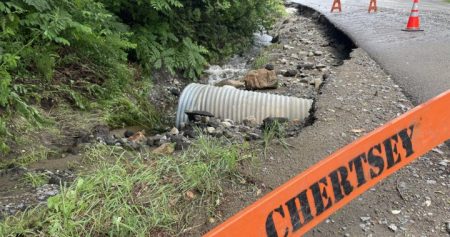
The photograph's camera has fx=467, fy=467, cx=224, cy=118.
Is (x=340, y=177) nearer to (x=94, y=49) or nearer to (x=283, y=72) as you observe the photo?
(x=94, y=49)

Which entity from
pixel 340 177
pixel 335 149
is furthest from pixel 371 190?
pixel 340 177

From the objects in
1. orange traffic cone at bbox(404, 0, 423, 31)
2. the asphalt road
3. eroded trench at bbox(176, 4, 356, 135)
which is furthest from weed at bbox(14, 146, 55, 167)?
orange traffic cone at bbox(404, 0, 423, 31)

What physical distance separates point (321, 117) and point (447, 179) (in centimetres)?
144

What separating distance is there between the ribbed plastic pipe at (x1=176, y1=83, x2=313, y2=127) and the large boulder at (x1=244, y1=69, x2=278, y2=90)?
1122 mm

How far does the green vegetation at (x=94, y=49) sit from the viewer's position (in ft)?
14.6

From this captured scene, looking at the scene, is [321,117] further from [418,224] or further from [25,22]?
[25,22]

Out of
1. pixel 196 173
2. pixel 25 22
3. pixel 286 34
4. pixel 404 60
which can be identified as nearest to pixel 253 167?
pixel 196 173

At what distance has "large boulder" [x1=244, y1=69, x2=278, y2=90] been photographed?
686cm

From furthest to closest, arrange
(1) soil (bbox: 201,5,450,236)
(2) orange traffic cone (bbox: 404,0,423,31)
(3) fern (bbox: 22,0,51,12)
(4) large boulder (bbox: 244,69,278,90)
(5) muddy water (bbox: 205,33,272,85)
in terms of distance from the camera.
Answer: (2) orange traffic cone (bbox: 404,0,423,31) → (5) muddy water (bbox: 205,33,272,85) → (4) large boulder (bbox: 244,69,278,90) → (3) fern (bbox: 22,0,51,12) → (1) soil (bbox: 201,5,450,236)

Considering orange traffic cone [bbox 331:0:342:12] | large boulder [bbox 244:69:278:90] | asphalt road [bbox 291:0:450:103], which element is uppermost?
orange traffic cone [bbox 331:0:342:12]

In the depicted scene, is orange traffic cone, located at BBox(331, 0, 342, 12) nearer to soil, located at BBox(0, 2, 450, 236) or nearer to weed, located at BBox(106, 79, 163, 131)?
soil, located at BBox(0, 2, 450, 236)

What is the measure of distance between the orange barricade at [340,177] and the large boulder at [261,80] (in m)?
4.51

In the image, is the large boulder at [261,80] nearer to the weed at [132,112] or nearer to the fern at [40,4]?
the weed at [132,112]

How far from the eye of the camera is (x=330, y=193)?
206 cm
